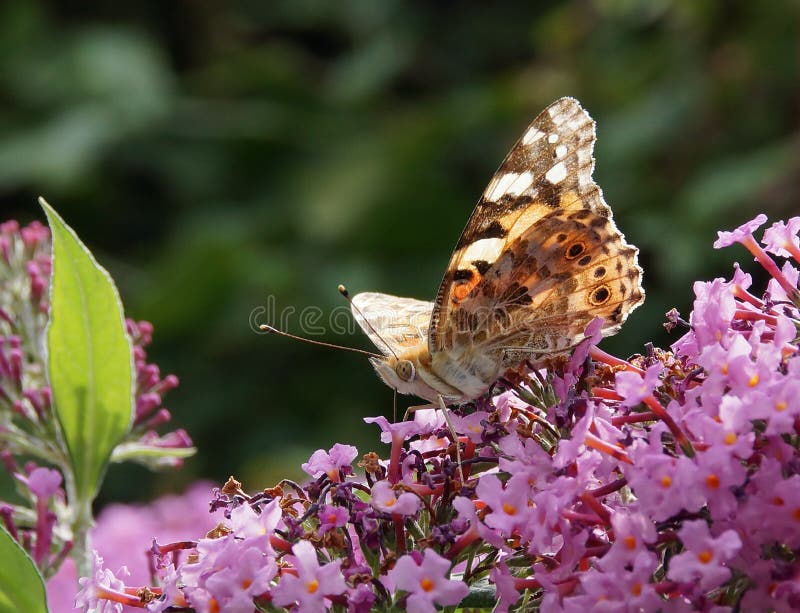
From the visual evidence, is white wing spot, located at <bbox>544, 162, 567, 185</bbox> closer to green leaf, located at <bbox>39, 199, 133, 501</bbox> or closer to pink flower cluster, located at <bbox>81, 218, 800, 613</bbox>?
pink flower cluster, located at <bbox>81, 218, 800, 613</bbox>

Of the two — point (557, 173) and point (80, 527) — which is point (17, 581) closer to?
point (80, 527)

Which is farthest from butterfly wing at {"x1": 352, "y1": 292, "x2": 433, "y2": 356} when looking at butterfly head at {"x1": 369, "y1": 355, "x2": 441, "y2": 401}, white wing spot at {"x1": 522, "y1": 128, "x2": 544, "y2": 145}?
white wing spot at {"x1": 522, "y1": 128, "x2": 544, "y2": 145}

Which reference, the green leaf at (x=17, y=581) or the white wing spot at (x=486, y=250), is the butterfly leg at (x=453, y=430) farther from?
the green leaf at (x=17, y=581)

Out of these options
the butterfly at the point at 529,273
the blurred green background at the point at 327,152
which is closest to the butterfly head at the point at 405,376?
the butterfly at the point at 529,273

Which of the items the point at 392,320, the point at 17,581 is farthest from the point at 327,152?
the point at 17,581

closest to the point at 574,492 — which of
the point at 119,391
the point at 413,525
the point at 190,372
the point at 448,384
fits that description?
the point at 413,525

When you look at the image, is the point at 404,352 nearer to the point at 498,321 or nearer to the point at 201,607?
the point at 498,321
